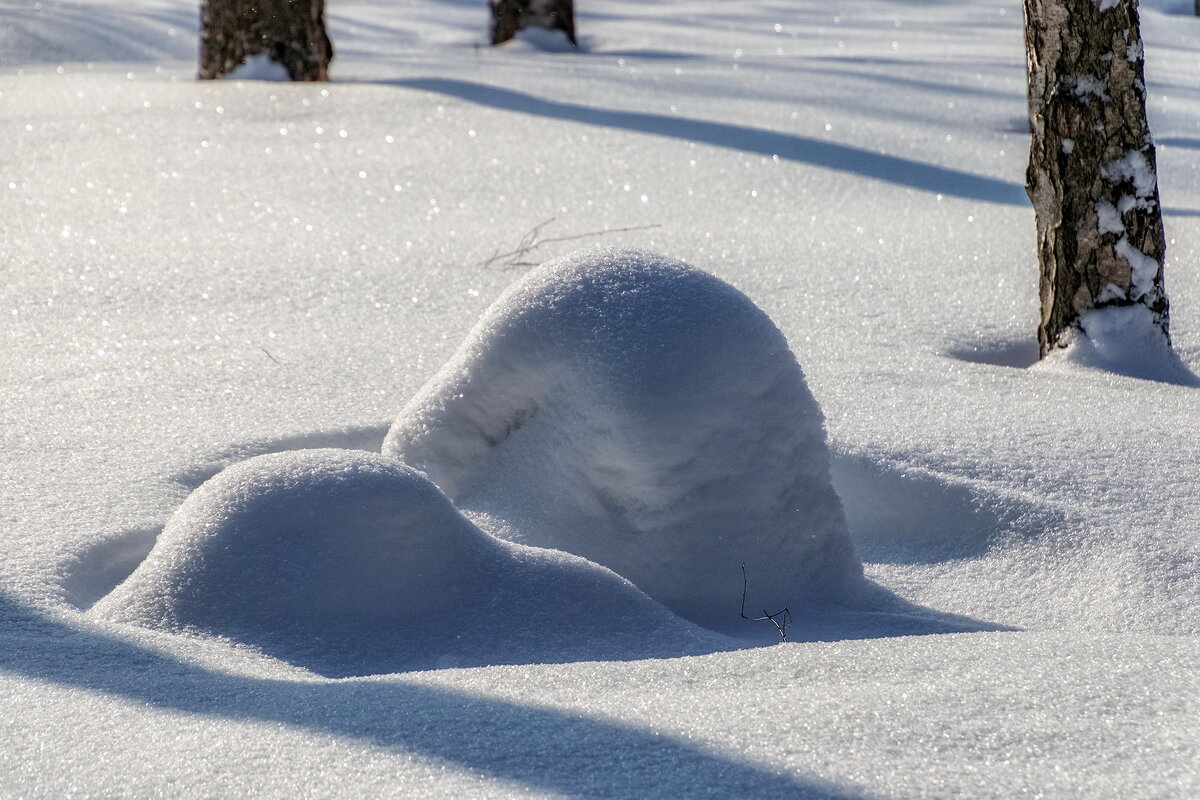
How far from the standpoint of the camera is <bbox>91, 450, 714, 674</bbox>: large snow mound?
5.29 feet

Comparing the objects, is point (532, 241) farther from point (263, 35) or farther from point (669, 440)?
point (263, 35)

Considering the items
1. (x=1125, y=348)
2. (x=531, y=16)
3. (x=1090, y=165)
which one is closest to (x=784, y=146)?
(x=1090, y=165)

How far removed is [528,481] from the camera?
6.75 feet

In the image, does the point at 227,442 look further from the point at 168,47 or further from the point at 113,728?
the point at 168,47

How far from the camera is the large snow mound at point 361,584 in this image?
5.29 feet

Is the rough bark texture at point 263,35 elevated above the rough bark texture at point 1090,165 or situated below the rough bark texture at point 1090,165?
above

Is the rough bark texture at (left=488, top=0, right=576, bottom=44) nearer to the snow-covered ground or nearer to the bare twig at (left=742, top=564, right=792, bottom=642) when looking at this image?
the snow-covered ground

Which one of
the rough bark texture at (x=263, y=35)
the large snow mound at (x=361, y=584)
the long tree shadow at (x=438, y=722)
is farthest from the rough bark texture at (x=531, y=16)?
the long tree shadow at (x=438, y=722)

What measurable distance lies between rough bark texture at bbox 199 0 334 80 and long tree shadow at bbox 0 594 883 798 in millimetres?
5033

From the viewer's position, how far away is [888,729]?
4.07 feet

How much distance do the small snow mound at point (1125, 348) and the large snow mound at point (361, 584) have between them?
5.49 ft

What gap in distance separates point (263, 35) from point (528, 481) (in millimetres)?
4684

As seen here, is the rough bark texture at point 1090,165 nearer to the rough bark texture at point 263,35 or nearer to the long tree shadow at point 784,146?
the long tree shadow at point 784,146

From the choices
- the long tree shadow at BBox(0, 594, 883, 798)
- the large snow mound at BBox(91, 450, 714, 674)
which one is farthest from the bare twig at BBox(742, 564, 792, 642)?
the long tree shadow at BBox(0, 594, 883, 798)
